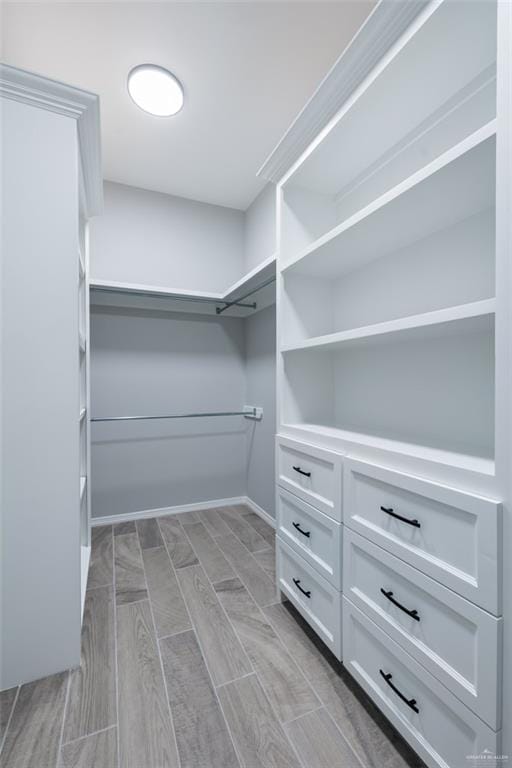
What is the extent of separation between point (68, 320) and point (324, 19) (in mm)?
1578

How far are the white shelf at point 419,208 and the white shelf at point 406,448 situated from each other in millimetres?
711

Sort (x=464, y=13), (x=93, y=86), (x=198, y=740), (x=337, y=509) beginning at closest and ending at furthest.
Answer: (x=464, y=13)
(x=198, y=740)
(x=337, y=509)
(x=93, y=86)

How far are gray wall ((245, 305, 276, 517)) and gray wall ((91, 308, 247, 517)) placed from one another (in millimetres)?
117

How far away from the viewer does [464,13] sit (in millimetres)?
823

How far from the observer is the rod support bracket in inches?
103

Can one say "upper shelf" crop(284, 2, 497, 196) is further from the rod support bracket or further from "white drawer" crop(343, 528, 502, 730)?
the rod support bracket

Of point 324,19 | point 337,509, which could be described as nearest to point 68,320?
point 337,509

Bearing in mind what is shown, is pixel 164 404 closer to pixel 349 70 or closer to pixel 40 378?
pixel 40 378

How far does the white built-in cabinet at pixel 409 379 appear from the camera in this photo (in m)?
0.70

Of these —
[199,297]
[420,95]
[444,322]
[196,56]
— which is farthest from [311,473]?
[196,56]

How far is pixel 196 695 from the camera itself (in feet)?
3.61

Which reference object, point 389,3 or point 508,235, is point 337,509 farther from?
point 389,3

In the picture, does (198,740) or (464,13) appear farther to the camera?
(198,740)

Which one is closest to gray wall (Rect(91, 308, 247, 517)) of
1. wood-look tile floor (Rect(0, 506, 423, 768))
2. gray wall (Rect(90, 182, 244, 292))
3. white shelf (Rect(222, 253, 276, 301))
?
gray wall (Rect(90, 182, 244, 292))
